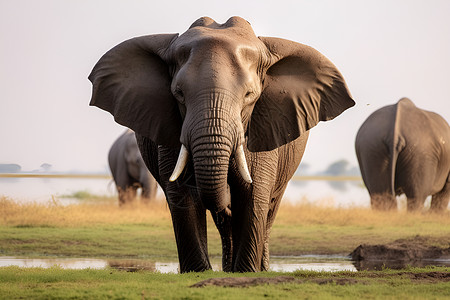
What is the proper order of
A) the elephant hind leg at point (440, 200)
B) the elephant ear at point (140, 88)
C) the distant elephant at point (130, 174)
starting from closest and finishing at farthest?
the elephant ear at point (140, 88) < the elephant hind leg at point (440, 200) < the distant elephant at point (130, 174)

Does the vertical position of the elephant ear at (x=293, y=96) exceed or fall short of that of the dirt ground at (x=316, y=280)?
it exceeds it

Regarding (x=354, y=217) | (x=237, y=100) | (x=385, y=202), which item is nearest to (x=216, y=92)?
(x=237, y=100)

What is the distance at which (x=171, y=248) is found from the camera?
15125 mm

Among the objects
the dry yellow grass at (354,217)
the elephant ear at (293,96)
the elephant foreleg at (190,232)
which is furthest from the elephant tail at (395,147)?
the elephant foreleg at (190,232)

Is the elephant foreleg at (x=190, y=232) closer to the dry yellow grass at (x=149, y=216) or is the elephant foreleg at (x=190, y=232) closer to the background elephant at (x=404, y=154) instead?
the dry yellow grass at (x=149, y=216)

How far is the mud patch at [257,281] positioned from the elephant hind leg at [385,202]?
12.0 meters

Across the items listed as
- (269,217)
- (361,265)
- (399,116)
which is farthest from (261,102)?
(399,116)

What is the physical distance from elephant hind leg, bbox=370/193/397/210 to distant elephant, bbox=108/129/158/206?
6546 mm

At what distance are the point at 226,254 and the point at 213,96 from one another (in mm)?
3421

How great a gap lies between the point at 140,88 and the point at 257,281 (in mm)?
2442

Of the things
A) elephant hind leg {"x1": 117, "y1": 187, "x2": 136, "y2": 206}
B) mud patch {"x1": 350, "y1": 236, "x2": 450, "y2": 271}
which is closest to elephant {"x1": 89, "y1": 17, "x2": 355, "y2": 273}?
mud patch {"x1": 350, "y1": 236, "x2": 450, "y2": 271}

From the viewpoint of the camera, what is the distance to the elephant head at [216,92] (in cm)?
789

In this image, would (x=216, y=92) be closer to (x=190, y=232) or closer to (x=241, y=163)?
(x=241, y=163)

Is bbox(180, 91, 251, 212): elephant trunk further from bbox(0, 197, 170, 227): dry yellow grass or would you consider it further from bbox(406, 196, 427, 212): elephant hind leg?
bbox(406, 196, 427, 212): elephant hind leg
